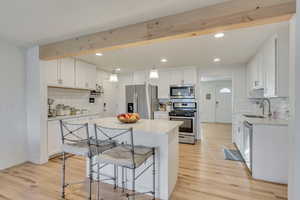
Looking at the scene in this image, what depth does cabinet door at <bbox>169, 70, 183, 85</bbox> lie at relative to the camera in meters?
4.89

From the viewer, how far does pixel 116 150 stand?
6.23ft

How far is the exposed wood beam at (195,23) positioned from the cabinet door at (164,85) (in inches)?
117

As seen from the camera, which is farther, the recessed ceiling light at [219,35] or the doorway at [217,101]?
the doorway at [217,101]

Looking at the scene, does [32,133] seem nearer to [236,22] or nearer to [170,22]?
[170,22]

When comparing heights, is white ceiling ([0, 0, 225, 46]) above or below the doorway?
above

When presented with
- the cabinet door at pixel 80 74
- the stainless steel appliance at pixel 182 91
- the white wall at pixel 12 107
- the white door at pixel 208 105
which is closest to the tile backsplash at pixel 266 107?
the stainless steel appliance at pixel 182 91

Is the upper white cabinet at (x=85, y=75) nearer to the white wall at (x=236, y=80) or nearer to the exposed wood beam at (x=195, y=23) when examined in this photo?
the exposed wood beam at (x=195, y=23)

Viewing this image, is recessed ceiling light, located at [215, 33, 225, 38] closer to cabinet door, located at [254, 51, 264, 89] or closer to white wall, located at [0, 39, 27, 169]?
cabinet door, located at [254, 51, 264, 89]

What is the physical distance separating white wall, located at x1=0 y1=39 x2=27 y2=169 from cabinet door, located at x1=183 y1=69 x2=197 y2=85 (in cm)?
415

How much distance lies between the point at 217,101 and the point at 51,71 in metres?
7.61

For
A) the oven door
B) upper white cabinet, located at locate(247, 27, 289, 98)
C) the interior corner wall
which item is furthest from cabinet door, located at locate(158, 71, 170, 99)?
the interior corner wall

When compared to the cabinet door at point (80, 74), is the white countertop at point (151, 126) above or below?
below

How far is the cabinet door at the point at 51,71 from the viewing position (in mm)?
3263

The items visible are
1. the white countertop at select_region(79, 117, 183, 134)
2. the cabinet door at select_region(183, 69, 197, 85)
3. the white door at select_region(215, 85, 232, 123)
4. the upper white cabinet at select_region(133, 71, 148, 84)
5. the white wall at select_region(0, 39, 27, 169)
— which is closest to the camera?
the white countertop at select_region(79, 117, 183, 134)
